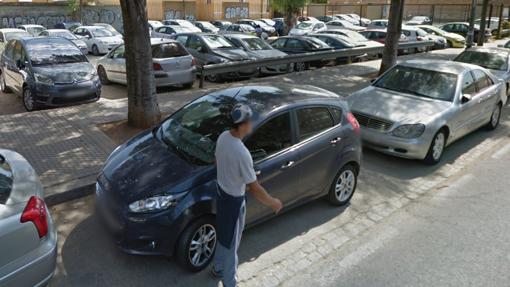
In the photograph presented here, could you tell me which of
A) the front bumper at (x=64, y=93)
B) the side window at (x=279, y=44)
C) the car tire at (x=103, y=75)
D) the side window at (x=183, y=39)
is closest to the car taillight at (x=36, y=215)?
the front bumper at (x=64, y=93)

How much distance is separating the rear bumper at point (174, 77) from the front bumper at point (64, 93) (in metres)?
1.69

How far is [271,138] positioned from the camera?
13.5ft

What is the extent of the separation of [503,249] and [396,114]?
2815 mm

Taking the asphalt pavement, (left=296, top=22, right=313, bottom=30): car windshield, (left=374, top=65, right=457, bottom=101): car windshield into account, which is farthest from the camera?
(left=296, top=22, right=313, bottom=30): car windshield

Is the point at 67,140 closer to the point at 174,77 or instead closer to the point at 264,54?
the point at 174,77

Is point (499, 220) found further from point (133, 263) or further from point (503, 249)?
point (133, 263)

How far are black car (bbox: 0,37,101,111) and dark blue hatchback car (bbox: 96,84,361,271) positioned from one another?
517 centimetres

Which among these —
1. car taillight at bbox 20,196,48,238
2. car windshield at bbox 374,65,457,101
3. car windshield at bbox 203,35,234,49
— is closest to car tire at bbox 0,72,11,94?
car windshield at bbox 203,35,234,49

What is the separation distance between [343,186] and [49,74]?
22.7 ft

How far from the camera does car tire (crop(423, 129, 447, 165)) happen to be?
21.0 ft

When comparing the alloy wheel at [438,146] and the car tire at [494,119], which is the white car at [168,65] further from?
the car tire at [494,119]

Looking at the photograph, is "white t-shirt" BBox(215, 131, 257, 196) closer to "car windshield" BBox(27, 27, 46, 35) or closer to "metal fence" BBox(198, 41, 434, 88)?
"metal fence" BBox(198, 41, 434, 88)

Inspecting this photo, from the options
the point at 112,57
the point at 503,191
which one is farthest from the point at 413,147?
the point at 112,57

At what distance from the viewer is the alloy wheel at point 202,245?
363cm
